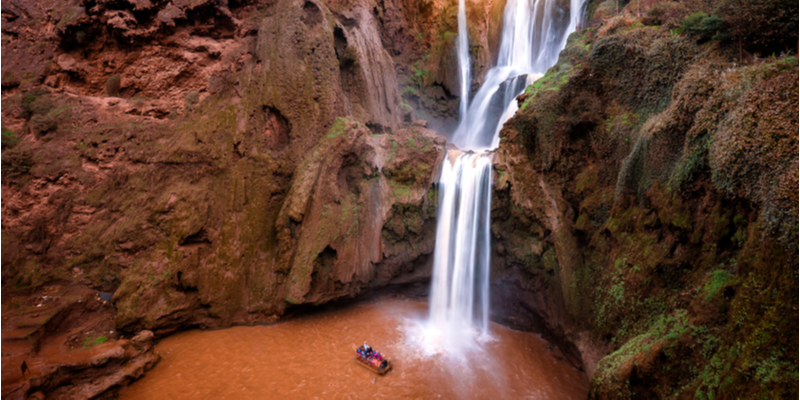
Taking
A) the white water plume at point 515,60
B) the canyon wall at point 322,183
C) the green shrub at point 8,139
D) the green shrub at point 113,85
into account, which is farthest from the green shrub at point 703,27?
the green shrub at point 8,139

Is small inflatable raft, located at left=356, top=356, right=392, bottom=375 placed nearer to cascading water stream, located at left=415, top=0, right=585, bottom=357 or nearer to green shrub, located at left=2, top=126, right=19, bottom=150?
cascading water stream, located at left=415, top=0, right=585, bottom=357

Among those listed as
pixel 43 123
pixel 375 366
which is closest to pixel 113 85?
pixel 43 123

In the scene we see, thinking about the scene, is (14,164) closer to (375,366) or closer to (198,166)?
(198,166)

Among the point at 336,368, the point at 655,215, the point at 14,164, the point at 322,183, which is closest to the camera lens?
the point at 655,215

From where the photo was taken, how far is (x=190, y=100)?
36.0 feet

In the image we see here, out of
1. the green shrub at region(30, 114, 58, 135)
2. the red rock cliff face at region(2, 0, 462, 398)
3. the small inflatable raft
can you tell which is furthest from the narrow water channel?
the green shrub at region(30, 114, 58, 135)

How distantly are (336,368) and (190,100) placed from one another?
10.2m

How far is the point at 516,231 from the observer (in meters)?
10.4

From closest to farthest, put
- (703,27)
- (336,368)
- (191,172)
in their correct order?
(703,27), (336,368), (191,172)

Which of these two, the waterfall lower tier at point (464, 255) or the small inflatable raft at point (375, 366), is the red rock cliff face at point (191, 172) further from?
the small inflatable raft at point (375, 366)

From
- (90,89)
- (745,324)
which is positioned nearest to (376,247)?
(745,324)

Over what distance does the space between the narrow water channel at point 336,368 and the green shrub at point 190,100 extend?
7.50m

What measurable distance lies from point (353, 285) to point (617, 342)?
750 cm

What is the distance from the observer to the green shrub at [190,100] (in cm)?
1093
